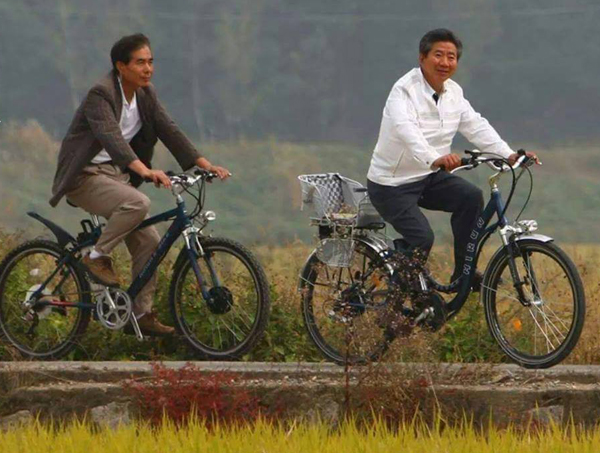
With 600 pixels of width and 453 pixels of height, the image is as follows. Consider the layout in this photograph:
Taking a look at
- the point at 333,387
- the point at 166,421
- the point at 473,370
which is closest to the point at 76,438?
the point at 166,421

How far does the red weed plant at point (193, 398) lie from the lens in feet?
26.8

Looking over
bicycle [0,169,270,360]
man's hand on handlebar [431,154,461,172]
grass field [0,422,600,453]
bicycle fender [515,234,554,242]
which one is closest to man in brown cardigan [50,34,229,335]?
bicycle [0,169,270,360]

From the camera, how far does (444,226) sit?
12836 millimetres

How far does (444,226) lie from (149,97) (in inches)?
167

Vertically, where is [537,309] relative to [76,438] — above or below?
above

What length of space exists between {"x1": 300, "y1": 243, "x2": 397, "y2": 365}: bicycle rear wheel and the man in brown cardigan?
71 centimetres

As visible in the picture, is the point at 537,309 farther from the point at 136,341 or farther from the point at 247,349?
the point at 136,341

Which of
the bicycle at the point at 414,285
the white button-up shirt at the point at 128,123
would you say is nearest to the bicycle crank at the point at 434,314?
the bicycle at the point at 414,285

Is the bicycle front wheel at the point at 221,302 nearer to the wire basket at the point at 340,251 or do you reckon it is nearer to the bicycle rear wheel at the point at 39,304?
the wire basket at the point at 340,251

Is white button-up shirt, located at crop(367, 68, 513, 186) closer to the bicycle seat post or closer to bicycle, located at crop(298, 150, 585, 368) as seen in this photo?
bicycle, located at crop(298, 150, 585, 368)

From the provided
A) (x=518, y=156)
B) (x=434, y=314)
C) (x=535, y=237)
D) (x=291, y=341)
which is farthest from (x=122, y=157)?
(x=535, y=237)

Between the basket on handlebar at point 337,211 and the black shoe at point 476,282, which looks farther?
the basket on handlebar at point 337,211

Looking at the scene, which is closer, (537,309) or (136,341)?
(537,309)

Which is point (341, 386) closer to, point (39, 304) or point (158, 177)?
point (158, 177)
